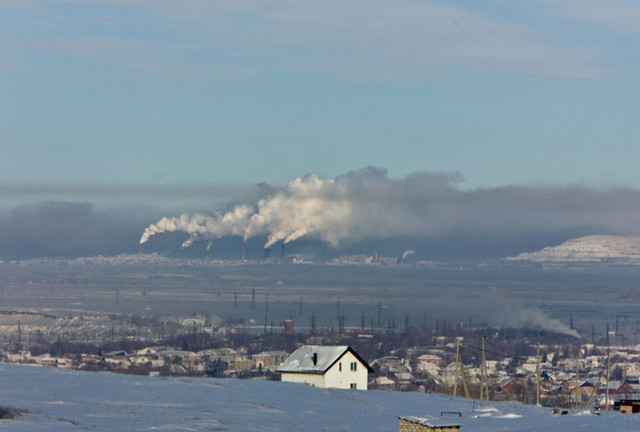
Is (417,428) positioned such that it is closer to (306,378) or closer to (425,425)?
(425,425)

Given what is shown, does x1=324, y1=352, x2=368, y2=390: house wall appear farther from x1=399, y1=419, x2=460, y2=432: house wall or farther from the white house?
x1=399, y1=419, x2=460, y2=432: house wall

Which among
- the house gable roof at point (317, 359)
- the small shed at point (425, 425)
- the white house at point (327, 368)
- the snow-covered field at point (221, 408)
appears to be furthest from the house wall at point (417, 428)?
the house gable roof at point (317, 359)

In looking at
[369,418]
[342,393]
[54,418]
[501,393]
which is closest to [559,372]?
[501,393]

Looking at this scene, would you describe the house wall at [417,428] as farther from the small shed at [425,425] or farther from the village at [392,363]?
the village at [392,363]

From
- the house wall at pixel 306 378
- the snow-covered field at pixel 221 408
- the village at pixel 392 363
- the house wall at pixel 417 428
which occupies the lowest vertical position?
the village at pixel 392 363

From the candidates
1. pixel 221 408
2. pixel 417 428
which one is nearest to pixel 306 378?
pixel 221 408

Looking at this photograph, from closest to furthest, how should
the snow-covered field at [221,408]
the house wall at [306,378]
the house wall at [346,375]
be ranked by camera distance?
the snow-covered field at [221,408] → the house wall at [306,378] → the house wall at [346,375]

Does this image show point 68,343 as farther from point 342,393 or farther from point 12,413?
point 12,413
